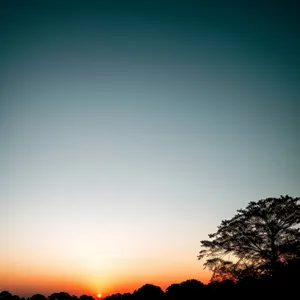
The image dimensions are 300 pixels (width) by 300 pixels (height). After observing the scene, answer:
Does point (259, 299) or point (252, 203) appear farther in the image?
point (252, 203)

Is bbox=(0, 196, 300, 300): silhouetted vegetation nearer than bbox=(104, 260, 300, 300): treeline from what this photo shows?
No

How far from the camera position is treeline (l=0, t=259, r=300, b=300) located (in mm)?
14055

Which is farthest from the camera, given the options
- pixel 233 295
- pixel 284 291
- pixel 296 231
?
pixel 296 231

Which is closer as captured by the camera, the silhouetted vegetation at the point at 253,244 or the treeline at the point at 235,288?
the treeline at the point at 235,288

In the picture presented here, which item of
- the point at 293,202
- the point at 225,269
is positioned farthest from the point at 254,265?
the point at 293,202

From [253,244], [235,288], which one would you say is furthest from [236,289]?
[253,244]

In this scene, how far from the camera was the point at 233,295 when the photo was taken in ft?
51.8

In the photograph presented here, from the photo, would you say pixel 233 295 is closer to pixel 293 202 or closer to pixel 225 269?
pixel 225 269

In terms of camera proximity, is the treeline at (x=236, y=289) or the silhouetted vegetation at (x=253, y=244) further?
the silhouetted vegetation at (x=253, y=244)

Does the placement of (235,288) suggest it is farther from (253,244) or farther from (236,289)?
(253,244)

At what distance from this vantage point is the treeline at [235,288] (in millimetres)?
14055

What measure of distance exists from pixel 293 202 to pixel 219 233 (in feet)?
25.4

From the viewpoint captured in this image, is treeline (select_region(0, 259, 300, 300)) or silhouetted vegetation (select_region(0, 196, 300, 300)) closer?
treeline (select_region(0, 259, 300, 300))

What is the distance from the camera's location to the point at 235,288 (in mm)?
16750
